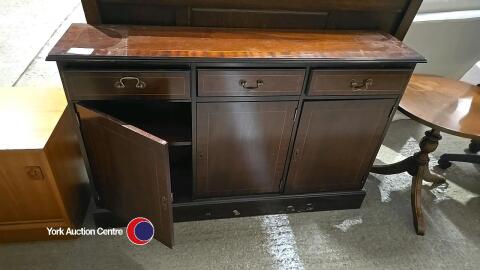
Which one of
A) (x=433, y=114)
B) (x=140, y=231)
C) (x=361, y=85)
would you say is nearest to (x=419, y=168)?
(x=433, y=114)

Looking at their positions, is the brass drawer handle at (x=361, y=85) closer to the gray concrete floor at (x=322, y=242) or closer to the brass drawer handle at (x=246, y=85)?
the brass drawer handle at (x=246, y=85)

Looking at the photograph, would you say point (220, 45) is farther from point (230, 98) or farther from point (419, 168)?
point (419, 168)

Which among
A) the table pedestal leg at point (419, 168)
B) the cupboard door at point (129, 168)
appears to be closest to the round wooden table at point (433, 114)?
the table pedestal leg at point (419, 168)

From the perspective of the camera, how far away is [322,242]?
1.39 metres

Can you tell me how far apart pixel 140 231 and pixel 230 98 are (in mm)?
649

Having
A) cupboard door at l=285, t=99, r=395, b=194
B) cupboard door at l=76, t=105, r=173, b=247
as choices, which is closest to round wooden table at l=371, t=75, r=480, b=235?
cupboard door at l=285, t=99, r=395, b=194

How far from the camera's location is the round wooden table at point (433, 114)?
1.27 meters

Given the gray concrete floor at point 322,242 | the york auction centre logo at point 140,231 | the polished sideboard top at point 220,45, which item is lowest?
the gray concrete floor at point 322,242

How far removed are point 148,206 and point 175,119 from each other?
39 cm

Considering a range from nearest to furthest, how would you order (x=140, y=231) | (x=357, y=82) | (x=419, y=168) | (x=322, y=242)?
(x=357, y=82), (x=140, y=231), (x=322, y=242), (x=419, y=168)

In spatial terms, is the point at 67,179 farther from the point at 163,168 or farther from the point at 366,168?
the point at 366,168

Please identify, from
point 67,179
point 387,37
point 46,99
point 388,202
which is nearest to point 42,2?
point 46,99

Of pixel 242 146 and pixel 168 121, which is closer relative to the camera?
pixel 242 146

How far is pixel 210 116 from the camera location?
1.11 meters
